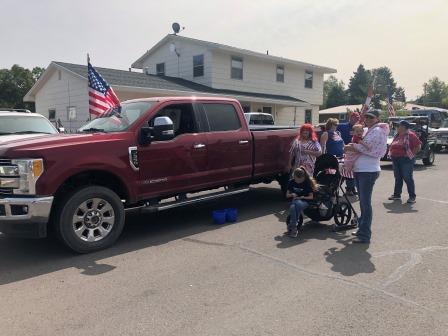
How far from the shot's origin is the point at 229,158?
707 cm

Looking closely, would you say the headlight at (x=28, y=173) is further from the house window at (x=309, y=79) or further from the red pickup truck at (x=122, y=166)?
the house window at (x=309, y=79)

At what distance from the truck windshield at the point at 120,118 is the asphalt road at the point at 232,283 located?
162 centimetres

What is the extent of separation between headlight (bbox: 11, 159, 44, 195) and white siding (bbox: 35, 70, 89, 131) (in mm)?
15994

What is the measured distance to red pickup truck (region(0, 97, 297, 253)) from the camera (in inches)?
196

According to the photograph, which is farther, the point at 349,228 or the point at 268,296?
the point at 349,228

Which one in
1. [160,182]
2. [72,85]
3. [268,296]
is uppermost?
[72,85]

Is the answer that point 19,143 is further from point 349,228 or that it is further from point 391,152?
point 391,152

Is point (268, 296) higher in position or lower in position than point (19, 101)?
lower

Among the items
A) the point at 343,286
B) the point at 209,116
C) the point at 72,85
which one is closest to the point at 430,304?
the point at 343,286

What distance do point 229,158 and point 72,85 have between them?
54.6 ft

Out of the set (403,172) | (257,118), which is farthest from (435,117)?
(403,172)

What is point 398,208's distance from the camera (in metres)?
8.12

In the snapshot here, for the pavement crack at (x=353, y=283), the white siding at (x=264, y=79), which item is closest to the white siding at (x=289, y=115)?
the white siding at (x=264, y=79)

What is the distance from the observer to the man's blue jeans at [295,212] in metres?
6.11
